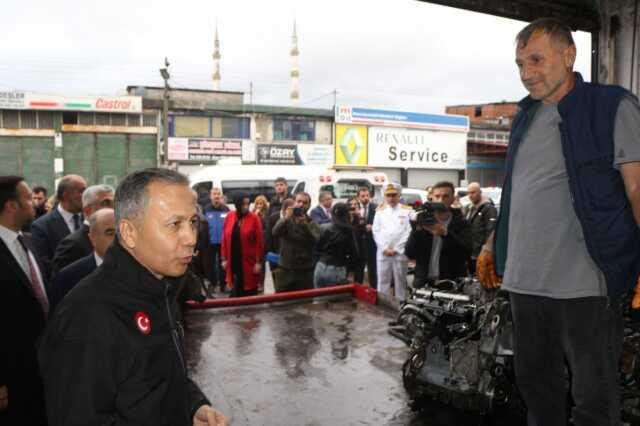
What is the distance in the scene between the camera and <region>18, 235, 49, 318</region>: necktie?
11.1 feet

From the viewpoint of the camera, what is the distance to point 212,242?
10.5 m

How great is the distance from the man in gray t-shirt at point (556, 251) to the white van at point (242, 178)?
13731mm

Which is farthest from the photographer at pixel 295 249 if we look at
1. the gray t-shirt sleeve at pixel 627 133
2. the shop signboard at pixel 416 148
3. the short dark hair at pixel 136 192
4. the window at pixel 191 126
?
the shop signboard at pixel 416 148

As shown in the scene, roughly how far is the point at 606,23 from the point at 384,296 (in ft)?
12.1

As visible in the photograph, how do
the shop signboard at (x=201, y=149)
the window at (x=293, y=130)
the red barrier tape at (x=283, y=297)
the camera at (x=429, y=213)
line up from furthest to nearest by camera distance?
the window at (x=293, y=130)
the shop signboard at (x=201, y=149)
the red barrier tape at (x=283, y=297)
the camera at (x=429, y=213)

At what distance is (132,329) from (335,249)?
6.25 meters

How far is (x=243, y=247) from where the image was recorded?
8.29 m

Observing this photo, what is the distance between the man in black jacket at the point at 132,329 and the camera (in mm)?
1507

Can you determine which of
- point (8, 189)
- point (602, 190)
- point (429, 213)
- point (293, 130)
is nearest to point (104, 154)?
A: point (293, 130)

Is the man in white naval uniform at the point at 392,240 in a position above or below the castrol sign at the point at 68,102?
below

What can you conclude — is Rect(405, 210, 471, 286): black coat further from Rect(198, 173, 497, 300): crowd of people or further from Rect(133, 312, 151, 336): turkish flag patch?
Rect(133, 312, 151, 336): turkish flag patch

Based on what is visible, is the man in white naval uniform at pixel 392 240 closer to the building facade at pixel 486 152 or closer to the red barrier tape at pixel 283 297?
the red barrier tape at pixel 283 297

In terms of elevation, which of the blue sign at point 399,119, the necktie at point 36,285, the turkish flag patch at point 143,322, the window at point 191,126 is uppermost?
the blue sign at point 399,119

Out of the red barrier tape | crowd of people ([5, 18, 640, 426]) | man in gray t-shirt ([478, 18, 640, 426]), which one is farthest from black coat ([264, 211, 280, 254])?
man in gray t-shirt ([478, 18, 640, 426])
